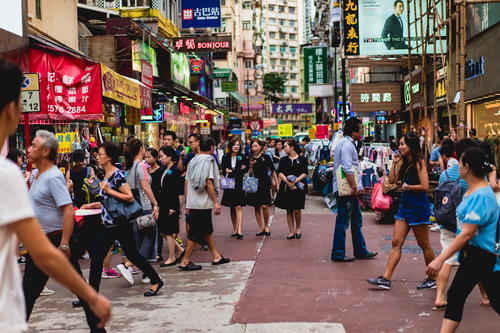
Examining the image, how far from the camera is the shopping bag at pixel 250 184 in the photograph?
11.7 metres

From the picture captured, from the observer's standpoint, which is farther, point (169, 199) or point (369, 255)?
point (169, 199)

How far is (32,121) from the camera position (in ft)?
42.8

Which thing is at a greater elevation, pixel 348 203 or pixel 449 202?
pixel 449 202

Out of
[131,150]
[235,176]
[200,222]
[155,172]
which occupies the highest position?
[131,150]

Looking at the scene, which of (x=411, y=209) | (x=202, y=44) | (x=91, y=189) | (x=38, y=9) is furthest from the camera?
(x=202, y=44)

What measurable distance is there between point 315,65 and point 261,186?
4765cm

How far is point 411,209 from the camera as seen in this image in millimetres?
7133

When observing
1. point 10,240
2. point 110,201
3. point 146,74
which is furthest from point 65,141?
point 10,240

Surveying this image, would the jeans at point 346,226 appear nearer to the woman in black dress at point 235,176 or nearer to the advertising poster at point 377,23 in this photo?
the woman in black dress at point 235,176

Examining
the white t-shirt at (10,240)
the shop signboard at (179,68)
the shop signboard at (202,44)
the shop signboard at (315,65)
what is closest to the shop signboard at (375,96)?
the shop signboard at (202,44)

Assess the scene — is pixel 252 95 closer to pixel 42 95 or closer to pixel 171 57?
pixel 171 57

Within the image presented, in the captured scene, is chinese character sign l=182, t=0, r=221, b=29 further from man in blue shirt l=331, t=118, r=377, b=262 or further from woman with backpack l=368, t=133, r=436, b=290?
woman with backpack l=368, t=133, r=436, b=290

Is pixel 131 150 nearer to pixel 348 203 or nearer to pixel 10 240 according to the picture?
pixel 348 203

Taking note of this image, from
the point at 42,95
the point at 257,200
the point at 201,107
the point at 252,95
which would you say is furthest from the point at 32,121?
the point at 252,95
